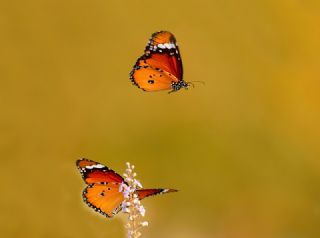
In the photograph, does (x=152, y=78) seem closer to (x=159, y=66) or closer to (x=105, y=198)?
(x=159, y=66)

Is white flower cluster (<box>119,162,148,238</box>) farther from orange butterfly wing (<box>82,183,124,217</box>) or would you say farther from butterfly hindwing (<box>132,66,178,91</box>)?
butterfly hindwing (<box>132,66,178,91</box>)

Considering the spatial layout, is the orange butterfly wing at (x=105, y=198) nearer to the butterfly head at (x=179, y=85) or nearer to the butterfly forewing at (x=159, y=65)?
the butterfly forewing at (x=159, y=65)

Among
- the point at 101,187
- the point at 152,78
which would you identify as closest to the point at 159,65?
the point at 152,78

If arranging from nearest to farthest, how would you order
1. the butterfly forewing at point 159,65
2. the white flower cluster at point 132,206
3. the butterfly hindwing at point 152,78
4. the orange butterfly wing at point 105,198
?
the white flower cluster at point 132,206, the orange butterfly wing at point 105,198, the butterfly forewing at point 159,65, the butterfly hindwing at point 152,78

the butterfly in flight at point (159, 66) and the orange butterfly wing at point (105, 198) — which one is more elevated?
the butterfly in flight at point (159, 66)

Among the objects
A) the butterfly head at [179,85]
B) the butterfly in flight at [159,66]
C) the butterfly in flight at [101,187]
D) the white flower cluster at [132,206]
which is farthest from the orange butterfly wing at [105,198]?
the butterfly head at [179,85]
